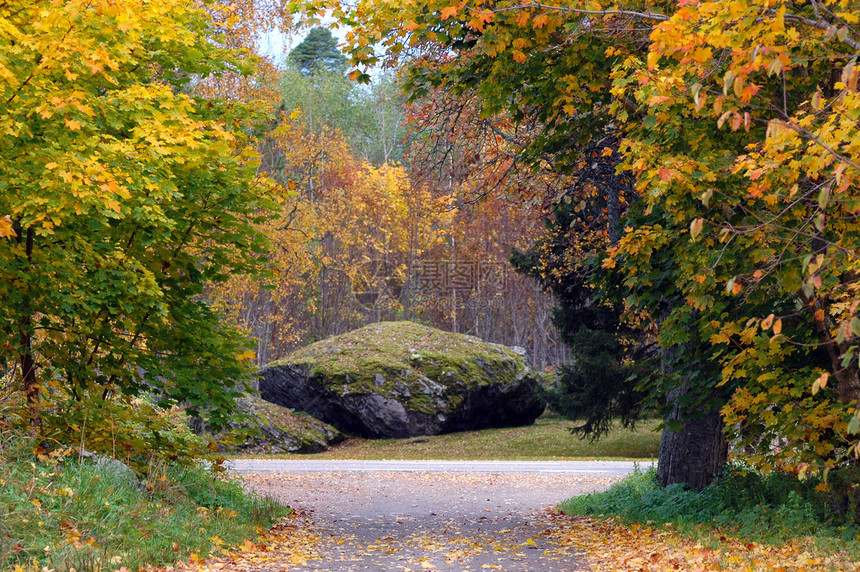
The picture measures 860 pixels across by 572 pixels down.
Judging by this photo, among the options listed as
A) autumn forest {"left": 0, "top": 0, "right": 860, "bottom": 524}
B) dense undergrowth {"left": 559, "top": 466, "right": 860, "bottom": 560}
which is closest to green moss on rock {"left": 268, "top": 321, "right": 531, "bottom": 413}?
dense undergrowth {"left": 559, "top": 466, "right": 860, "bottom": 560}

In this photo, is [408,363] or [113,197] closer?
[113,197]

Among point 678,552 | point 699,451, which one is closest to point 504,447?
point 699,451

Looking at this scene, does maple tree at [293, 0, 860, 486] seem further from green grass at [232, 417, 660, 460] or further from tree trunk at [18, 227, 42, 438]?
green grass at [232, 417, 660, 460]

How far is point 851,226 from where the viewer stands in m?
5.87

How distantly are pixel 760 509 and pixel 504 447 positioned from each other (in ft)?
50.0

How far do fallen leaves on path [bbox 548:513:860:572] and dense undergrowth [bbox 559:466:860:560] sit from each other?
16 centimetres

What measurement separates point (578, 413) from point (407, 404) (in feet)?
23.4

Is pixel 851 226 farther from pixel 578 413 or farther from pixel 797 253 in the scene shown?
pixel 578 413

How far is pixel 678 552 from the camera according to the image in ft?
21.6


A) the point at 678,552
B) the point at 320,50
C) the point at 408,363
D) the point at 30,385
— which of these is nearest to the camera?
the point at 678,552

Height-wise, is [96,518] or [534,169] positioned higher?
[534,169]

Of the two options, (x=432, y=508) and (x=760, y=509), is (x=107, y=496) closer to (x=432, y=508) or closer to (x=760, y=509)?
(x=432, y=508)

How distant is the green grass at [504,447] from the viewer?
68.8ft

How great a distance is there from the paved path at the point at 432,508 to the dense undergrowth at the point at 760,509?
131 cm
